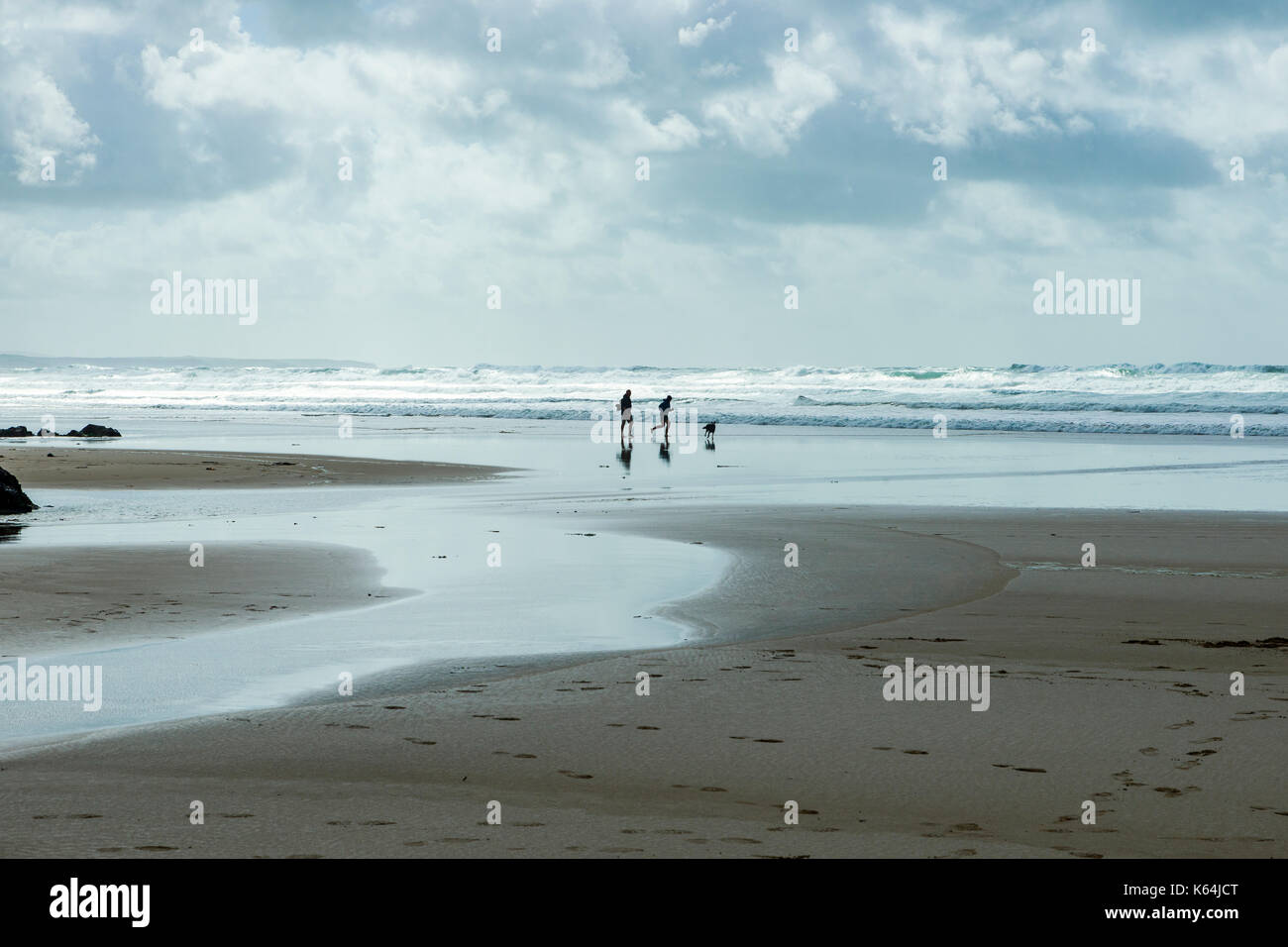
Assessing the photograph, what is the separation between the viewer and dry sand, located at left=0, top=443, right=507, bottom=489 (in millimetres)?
21328

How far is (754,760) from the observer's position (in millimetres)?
5539

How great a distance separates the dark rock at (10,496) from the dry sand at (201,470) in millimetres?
3214

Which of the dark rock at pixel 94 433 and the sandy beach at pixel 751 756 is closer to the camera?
the sandy beach at pixel 751 756

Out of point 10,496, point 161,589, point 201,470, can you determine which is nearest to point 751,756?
point 161,589

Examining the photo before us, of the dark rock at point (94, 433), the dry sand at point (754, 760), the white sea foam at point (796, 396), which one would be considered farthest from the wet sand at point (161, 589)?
the white sea foam at point (796, 396)

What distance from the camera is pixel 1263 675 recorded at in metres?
7.13

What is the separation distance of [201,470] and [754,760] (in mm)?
19887

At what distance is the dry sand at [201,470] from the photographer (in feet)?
70.0

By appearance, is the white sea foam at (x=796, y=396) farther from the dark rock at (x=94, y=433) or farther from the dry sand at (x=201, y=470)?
the dry sand at (x=201, y=470)

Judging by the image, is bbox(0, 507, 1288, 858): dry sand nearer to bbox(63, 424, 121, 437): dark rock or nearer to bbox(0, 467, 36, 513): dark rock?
bbox(0, 467, 36, 513): dark rock

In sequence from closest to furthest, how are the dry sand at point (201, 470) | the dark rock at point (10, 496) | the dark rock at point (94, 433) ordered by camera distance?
the dark rock at point (10, 496)
the dry sand at point (201, 470)
the dark rock at point (94, 433)

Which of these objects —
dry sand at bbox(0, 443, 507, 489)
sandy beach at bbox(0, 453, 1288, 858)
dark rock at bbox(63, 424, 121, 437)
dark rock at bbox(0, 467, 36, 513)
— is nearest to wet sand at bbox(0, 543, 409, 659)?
sandy beach at bbox(0, 453, 1288, 858)
